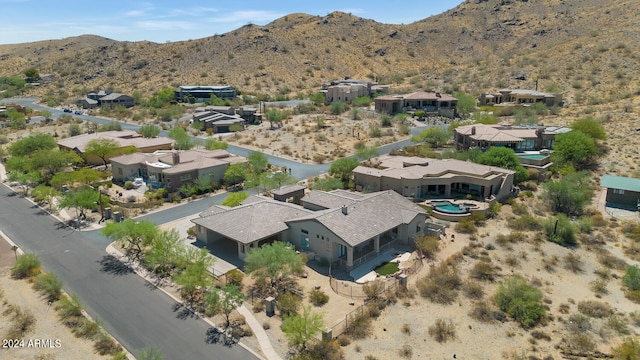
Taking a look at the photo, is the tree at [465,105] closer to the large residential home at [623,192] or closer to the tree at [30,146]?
the large residential home at [623,192]

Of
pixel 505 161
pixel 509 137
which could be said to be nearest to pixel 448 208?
pixel 505 161

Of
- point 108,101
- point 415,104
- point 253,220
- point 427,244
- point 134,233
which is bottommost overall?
point 427,244

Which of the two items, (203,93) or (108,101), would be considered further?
(203,93)

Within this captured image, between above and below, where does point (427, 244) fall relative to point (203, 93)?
below

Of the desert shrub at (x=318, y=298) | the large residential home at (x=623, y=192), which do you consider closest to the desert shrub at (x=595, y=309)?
the desert shrub at (x=318, y=298)

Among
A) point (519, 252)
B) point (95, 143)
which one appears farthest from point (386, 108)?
point (519, 252)

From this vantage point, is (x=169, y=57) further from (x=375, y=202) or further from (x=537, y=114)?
(x=375, y=202)

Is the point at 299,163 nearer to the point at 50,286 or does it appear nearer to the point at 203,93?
the point at 50,286

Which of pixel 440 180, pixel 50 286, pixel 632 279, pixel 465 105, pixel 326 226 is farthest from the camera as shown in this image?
pixel 465 105
